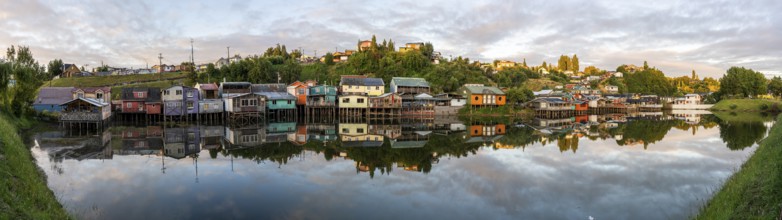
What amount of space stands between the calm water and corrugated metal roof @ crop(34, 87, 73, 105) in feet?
79.2

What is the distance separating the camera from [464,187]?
14.7m

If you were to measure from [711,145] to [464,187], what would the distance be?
68.8 ft

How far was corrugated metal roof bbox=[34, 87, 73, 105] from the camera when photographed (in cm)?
4675

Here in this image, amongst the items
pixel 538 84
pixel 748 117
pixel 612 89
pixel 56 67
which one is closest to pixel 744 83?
pixel 612 89

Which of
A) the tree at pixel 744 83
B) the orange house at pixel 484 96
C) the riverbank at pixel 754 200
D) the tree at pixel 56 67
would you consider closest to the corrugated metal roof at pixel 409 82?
the orange house at pixel 484 96

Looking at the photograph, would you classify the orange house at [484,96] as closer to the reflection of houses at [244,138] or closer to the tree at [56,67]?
the reflection of houses at [244,138]

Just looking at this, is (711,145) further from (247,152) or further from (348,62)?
(348,62)

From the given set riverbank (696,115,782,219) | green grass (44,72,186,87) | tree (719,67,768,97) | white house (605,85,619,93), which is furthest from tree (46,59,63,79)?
tree (719,67,768,97)

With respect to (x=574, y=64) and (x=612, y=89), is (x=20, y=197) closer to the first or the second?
(x=612, y=89)

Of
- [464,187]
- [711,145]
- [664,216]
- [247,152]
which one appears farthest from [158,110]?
[711,145]

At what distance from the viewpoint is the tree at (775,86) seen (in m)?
83.4

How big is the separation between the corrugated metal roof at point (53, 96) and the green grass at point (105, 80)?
25.8 m

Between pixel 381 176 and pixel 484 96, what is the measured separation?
4443cm

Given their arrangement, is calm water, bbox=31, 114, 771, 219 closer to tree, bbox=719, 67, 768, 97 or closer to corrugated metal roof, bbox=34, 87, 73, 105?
corrugated metal roof, bbox=34, 87, 73, 105
